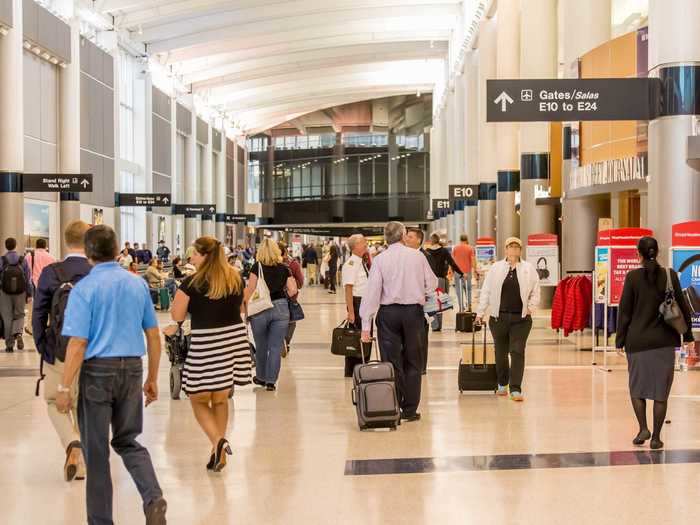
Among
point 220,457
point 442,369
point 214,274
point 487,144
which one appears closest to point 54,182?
point 487,144

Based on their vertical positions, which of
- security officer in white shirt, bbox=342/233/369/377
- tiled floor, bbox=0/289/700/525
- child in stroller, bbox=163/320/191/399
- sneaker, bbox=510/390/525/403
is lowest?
tiled floor, bbox=0/289/700/525

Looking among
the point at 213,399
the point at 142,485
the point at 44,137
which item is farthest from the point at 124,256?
the point at 142,485

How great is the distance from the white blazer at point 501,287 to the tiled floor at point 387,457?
96 centimetres

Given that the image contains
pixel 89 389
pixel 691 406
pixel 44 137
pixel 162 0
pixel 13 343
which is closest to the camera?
pixel 89 389

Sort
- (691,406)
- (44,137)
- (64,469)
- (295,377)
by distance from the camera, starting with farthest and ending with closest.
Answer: (44,137) < (295,377) < (691,406) < (64,469)

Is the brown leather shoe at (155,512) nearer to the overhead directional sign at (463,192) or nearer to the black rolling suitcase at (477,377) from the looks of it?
the black rolling suitcase at (477,377)

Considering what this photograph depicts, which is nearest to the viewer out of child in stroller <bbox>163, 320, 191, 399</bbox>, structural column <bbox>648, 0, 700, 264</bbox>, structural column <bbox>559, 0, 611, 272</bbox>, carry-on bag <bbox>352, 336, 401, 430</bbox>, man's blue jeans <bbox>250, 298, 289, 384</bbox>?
carry-on bag <bbox>352, 336, 401, 430</bbox>

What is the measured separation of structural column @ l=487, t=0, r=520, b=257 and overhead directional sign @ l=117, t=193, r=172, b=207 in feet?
48.8

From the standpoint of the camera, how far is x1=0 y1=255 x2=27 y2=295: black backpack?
674 inches

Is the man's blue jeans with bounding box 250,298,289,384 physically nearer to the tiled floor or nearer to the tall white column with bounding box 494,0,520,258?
the tiled floor

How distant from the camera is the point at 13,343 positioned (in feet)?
57.8

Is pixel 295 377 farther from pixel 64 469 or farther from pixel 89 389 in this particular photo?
pixel 89 389

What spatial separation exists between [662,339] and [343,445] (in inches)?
103

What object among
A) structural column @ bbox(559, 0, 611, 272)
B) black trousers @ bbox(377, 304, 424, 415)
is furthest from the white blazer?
structural column @ bbox(559, 0, 611, 272)
